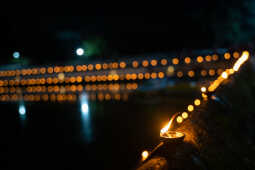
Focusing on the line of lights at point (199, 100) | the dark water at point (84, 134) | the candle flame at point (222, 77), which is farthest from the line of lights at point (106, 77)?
the line of lights at point (199, 100)

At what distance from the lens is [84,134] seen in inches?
302

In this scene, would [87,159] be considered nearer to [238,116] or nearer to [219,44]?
[238,116]

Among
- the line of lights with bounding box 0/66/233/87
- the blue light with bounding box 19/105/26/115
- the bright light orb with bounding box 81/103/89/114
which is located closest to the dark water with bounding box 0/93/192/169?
the bright light orb with bounding box 81/103/89/114

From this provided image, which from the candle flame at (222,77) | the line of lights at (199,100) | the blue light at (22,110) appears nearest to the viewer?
the line of lights at (199,100)

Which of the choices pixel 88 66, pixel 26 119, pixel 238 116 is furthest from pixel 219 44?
pixel 238 116

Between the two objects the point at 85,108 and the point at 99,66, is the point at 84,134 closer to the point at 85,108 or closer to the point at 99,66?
the point at 85,108

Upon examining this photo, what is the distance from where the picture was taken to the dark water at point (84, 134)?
228 inches

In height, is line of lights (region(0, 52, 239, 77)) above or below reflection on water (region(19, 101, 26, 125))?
above

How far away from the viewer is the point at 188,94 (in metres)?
13.0

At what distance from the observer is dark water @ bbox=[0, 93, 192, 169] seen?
5.79 m

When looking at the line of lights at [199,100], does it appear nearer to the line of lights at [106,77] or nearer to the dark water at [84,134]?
the dark water at [84,134]

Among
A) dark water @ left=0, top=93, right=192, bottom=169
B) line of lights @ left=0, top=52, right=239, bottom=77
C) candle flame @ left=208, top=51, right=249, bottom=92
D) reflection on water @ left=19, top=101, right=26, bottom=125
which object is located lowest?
dark water @ left=0, top=93, right=192, bottom=169

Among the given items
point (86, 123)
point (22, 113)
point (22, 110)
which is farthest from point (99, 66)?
point (86, 123)

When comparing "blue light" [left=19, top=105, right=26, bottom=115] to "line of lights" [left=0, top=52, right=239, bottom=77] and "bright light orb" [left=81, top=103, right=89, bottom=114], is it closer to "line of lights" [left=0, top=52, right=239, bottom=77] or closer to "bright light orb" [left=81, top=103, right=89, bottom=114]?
"bright light orb" [left=81, top=103, right=89, bottom=114]
